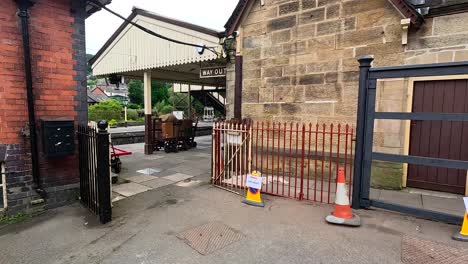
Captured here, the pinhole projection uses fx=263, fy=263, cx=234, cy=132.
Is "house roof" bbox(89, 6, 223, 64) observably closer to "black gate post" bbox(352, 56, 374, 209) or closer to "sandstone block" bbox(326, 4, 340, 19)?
"sandstone block" bbox(326, 4, 340, 19)

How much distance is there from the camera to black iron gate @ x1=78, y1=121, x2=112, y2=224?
3.78 m

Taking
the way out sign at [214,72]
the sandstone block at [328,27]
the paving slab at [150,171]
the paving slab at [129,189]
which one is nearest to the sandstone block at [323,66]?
the sandstone block at [328,27]

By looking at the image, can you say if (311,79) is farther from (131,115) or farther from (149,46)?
(131,115)

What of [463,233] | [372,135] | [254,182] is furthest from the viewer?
[254,182]

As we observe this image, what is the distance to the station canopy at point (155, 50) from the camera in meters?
7.59

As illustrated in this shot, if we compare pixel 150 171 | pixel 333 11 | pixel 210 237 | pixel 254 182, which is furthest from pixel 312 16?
pixel 150 171

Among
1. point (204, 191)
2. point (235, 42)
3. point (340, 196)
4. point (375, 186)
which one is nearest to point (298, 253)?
point (340, 196)

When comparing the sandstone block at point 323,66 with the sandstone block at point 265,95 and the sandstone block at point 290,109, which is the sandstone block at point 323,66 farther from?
the sandstone block at point 265,95

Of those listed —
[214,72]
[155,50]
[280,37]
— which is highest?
[155,50]

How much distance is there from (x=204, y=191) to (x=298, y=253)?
8.90 feet

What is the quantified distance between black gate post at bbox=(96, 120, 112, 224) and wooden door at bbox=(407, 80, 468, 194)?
5.46 metres

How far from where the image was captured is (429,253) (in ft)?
9.87

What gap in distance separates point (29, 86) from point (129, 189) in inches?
103

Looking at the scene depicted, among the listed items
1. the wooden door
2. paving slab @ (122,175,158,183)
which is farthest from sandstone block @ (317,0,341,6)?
paving slab @ (122,175,158,183)
